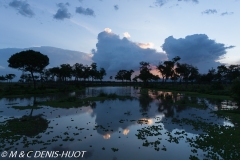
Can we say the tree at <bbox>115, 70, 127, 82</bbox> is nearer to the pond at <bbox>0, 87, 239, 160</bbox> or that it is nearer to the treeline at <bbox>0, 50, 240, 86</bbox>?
the treeline at <bbox>0, 50, 240, 86</bbox>

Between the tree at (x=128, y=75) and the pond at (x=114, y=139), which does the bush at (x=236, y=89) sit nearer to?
the pond at (x=114, y=139)

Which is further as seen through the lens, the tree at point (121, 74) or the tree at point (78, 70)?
the tree at point (121, 74)

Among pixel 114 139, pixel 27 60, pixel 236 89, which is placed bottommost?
pixel 114 139

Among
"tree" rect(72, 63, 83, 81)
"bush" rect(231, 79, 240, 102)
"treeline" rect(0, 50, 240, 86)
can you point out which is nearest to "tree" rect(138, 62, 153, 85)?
"treeline" rect(0, 50, 240, 86)

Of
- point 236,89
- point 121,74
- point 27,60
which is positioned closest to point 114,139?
point 236,89

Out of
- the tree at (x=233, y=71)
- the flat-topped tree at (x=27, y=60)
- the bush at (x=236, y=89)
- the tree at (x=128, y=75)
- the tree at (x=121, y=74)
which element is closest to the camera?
the bush at (x=236, y=89)

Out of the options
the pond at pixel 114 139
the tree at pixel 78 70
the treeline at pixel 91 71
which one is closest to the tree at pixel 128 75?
the treeline at pixel 91 71

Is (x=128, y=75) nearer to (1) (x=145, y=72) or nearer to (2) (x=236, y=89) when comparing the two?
(1) (x=145, y=72)

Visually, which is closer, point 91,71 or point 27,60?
point 27,60

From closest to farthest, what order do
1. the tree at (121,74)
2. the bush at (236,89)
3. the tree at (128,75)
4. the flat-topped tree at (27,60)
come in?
the bush at (236,89)
the flat-topped tree at (27,60)
the tree at (128,75)
the tree at (121,74)

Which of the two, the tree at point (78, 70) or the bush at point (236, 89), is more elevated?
the tree at point (78, 70)

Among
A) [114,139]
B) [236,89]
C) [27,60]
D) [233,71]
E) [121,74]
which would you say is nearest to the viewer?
[114,139]

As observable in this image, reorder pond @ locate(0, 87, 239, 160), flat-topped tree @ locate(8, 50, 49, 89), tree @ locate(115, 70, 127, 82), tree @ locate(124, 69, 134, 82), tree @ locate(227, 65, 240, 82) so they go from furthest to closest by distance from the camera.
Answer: tree @ locate(115, 70, 127, 82), tree @ locate(124, 69, 134, 82), tree @ locate(227, 65, 240, 82), flat-topped tree @ locate(8, 50, 49, 89), pond @ locate(0, 87, 239, 160)

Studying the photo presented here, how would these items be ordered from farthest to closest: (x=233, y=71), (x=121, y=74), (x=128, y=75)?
(x=121, y=74), (x=128, y=75), (x=233, y=71)
